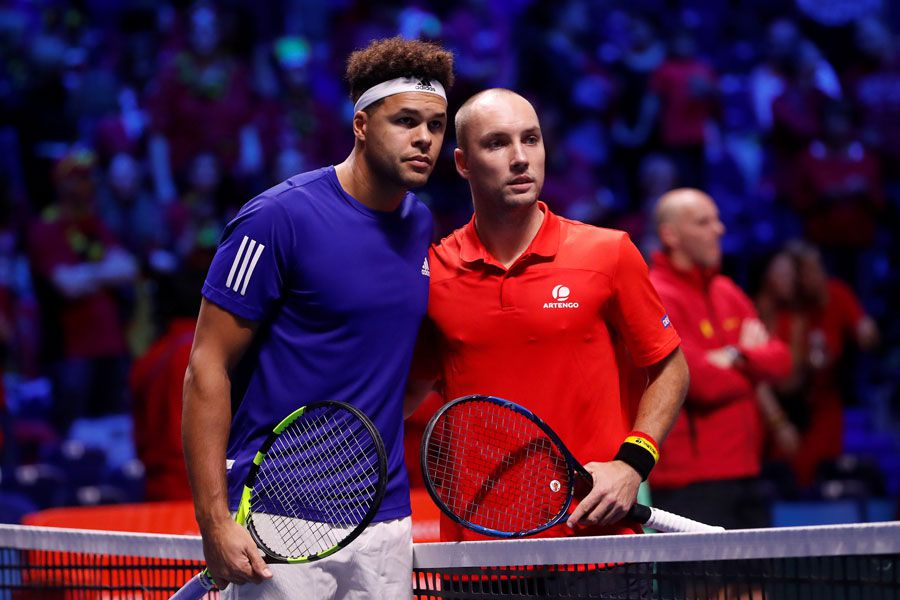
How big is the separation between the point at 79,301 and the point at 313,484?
7.36 m

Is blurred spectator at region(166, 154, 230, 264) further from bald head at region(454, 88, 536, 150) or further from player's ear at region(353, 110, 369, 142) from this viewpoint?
player's ear at region(353, 110, 369, 142)

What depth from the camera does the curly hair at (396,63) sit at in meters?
3.38

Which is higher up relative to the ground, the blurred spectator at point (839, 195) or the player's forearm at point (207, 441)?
the blurred spectator at point (839, 195)

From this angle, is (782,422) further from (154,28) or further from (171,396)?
(154,28)

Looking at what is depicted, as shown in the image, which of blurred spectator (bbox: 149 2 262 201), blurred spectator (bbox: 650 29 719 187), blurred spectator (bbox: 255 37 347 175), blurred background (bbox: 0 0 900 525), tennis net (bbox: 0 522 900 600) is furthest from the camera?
blurred spectator (bbox: 650 29 719 187)

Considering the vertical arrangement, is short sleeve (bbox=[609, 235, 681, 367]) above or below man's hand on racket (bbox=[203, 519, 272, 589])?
above

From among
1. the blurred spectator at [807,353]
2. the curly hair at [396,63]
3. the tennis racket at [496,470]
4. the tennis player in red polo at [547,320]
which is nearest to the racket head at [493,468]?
the tennis racket at [496,470]

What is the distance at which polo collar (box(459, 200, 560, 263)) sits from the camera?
355 centimetres

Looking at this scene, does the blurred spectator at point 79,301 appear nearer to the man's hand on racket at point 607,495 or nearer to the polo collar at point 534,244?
the polo collar at point 534,244

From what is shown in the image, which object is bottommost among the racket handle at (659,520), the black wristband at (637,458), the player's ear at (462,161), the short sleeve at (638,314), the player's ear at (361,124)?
the racket handle at (659,520)

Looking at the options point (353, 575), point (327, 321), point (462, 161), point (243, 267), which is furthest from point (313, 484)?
point (462, 161)

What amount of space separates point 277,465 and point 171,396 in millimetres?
3478

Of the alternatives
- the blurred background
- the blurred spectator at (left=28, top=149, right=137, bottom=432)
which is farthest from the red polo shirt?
the blurred spectator at (left=28, top=149, right=137, bottom=432)

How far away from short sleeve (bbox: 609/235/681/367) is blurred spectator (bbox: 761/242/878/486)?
22.0ft
